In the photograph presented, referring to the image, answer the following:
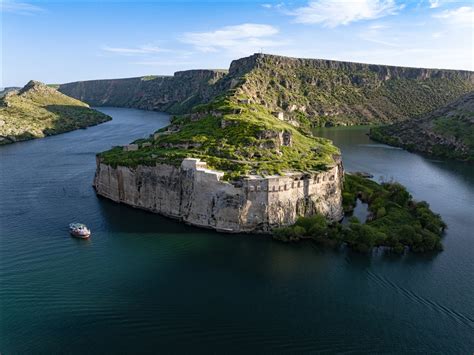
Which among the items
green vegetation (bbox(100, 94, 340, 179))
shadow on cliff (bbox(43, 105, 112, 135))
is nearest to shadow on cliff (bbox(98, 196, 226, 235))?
green vegetation (bbox(100, 94, 340, 179))

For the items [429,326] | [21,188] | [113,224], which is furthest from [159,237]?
[21,188]

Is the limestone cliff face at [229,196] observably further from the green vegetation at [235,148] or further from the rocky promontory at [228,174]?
the green vegetation at [235,148]

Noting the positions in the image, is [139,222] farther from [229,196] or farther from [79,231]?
[229,196]

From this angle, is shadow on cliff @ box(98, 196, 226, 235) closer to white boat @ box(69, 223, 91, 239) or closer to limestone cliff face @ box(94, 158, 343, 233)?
limestone cliff face @ box(94, 158, 343, 233)

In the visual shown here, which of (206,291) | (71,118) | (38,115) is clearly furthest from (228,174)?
(71,118)

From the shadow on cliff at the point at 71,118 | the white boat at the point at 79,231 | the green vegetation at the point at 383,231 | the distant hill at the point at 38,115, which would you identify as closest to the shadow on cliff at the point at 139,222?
the white boat at the point at 79,231
